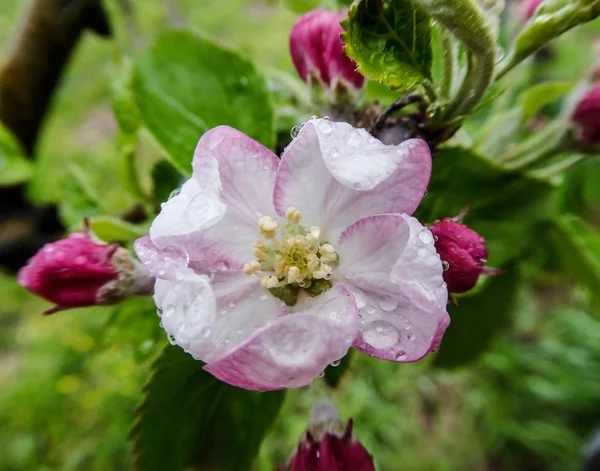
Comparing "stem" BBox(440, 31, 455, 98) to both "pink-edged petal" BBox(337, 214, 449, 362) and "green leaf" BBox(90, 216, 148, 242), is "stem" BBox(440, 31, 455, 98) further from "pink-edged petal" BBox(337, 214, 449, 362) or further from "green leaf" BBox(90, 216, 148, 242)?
"green leaf" BBox(90, 216, 148, 242)

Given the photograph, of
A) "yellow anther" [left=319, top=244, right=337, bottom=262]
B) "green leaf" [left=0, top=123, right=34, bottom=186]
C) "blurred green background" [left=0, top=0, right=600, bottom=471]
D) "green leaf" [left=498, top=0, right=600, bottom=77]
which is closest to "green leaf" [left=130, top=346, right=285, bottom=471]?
"yellow anther" [left=319, top=244, right=337, bottom=262]

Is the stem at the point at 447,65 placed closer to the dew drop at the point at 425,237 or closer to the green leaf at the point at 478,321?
the dew drop at the point at 425,237

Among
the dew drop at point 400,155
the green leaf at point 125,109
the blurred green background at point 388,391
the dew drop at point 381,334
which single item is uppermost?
the green leaf at point 125,109

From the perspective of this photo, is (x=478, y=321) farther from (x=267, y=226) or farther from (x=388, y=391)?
(x=388, y=391)

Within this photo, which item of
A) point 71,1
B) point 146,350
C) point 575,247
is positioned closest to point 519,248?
point 575,247

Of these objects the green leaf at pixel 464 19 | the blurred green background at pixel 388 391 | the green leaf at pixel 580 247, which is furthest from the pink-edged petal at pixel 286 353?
the blurred green background at pixel 388 391

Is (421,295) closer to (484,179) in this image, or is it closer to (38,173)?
(484,179)
